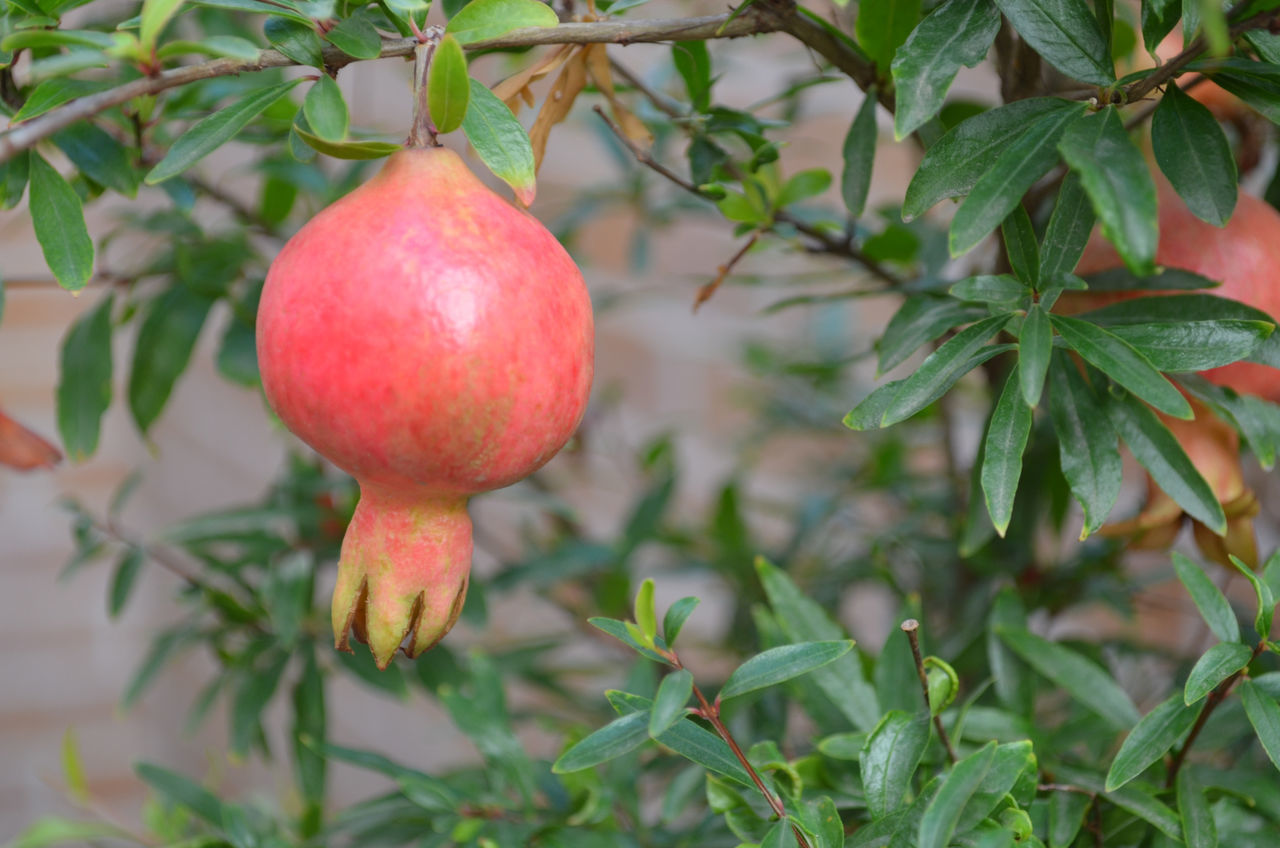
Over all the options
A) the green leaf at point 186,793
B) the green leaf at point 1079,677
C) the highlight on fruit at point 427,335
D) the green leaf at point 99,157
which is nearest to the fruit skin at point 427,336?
the highlight on fruit at point 427,335

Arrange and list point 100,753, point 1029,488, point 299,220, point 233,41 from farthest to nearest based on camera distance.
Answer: point 100,753
point 299,220
point 1029,488
point 233,41

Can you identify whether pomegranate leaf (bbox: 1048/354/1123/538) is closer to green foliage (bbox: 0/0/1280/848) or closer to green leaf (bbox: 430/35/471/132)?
green foliage (bbox: 0/0/1280/848)

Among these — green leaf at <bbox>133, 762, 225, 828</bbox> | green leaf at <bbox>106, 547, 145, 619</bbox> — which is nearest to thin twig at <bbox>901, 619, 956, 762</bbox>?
green leaf at <bbox>133, 762, 225, 828</bbox>

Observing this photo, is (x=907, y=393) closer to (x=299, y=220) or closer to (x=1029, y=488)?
(x=1029, y=488)

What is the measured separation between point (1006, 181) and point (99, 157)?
0.41m

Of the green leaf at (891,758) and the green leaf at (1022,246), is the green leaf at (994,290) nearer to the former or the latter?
the green leaf at (1022,246)

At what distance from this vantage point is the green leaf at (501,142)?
37 centimetres

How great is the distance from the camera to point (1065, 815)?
46cm

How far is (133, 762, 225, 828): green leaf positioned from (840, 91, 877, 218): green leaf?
53 centimetres

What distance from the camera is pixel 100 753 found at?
1901 mm

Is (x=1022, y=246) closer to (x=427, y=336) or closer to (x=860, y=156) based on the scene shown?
(x=860, y=156)

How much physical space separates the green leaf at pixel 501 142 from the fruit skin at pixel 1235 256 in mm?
249

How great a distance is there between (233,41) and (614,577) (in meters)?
0.68

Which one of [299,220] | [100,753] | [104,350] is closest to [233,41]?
[104,350]
